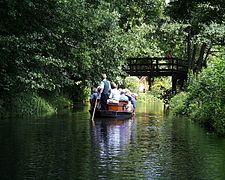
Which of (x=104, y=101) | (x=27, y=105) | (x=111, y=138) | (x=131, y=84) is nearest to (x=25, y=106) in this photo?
(x=27, y=105)

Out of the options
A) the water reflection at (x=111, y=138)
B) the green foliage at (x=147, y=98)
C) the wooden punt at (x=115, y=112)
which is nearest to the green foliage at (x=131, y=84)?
the green foliage at (x=147, y=98)

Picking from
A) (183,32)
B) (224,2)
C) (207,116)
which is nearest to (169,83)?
(183,32)

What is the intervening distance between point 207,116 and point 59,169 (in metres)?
9.24

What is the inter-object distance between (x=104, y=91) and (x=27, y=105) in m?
3.79

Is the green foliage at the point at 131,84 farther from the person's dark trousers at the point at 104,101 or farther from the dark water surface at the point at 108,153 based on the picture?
the dark water surface at the point at 108,153

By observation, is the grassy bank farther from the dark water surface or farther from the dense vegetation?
the dark water surface

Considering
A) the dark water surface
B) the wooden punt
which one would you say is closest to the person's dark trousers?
the wooden punt

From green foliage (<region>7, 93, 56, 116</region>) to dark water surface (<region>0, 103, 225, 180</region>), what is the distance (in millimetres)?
4406

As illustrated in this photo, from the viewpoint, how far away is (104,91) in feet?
67.8

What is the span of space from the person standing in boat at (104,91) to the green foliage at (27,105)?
3.33 metres

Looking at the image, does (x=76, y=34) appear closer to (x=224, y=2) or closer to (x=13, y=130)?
(x=13, y=130)

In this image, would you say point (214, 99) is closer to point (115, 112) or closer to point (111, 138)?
point (111, 138)

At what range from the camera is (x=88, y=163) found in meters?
9.47

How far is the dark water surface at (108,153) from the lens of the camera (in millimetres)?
8563
